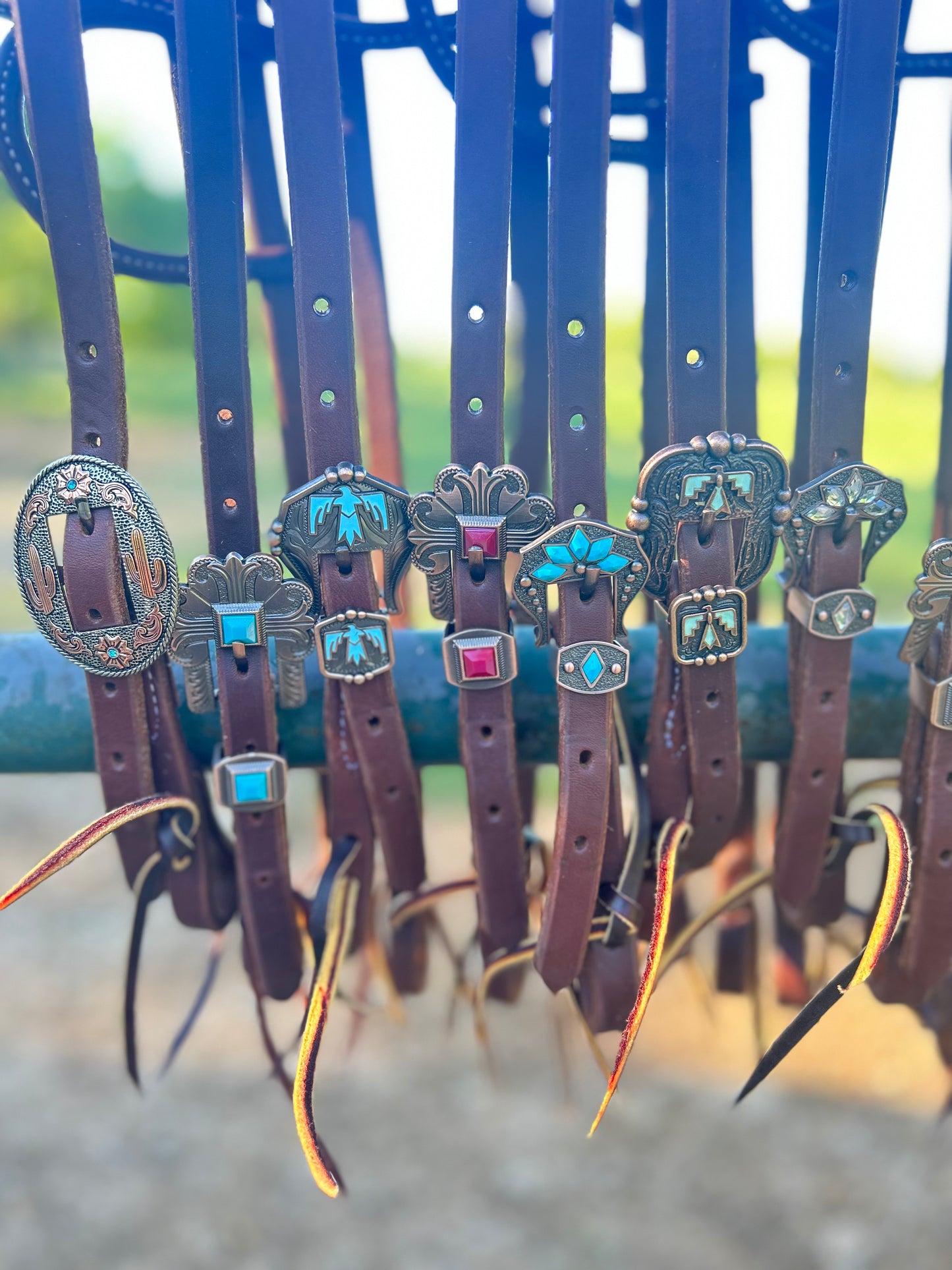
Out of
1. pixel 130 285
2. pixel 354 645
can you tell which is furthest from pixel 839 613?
pixel 130 285

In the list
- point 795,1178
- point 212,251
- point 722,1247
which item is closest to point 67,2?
point 212,251

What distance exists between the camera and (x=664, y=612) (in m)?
0.79

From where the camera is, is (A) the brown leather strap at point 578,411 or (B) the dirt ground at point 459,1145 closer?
(A) the brown leather strap at point 578,411

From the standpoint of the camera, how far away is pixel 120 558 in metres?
0.77

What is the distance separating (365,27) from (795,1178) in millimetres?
1933

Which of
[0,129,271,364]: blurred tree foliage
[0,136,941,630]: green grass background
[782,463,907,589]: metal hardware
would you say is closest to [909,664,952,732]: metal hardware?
[782,463,907,589]: metal hardware

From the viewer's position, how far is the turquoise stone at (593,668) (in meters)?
0.77

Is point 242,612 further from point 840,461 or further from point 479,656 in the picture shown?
point 840,461

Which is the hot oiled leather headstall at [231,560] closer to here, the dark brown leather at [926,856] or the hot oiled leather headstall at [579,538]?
the hot oiled leather headstall at [579,538]

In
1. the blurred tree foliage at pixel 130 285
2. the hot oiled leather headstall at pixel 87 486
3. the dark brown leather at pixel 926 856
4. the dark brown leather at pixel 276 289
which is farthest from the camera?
the blurred tree foliage at pixel 130 285

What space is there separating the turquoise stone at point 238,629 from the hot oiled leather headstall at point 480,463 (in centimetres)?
15

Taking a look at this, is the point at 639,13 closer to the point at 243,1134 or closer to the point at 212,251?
the point at 212,251

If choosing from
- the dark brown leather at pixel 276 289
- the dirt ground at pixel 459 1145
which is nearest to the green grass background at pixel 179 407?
the dark brown leather at pixel 276 289

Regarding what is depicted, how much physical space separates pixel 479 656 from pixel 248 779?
23 centimetres
